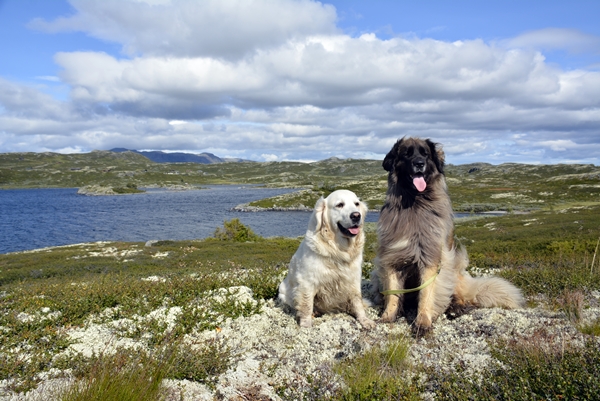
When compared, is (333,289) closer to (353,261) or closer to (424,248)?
(353,261)

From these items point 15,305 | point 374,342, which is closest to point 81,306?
point 15,305

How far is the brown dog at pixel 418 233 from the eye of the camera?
6133 mm

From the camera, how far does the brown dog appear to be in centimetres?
613

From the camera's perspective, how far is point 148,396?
364 centimetres

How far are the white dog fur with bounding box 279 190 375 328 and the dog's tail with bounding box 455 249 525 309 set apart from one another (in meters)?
1.81

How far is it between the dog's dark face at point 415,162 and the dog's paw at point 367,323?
230 centimetres

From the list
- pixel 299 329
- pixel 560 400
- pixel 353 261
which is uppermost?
pixel 353 261

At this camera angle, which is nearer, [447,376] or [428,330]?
[447,376]

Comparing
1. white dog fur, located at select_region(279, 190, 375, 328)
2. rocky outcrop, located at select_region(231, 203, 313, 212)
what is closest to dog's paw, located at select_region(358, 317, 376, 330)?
white dog fur, located at select_region(279, 190, 375, 328)

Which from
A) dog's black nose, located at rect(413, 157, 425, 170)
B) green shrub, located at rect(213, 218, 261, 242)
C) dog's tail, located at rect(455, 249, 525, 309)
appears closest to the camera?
dog's black nose, located at rect(413, 157, 425, 170)

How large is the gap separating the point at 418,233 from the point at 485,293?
191 cm

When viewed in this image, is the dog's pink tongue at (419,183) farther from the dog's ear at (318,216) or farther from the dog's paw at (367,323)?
the dog's paw at (367,323)

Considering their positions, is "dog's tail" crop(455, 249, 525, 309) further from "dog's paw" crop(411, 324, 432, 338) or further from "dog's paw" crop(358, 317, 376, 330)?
"dog's paw" crop(358, 317, 376, 330)

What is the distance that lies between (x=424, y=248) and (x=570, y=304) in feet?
7.33
